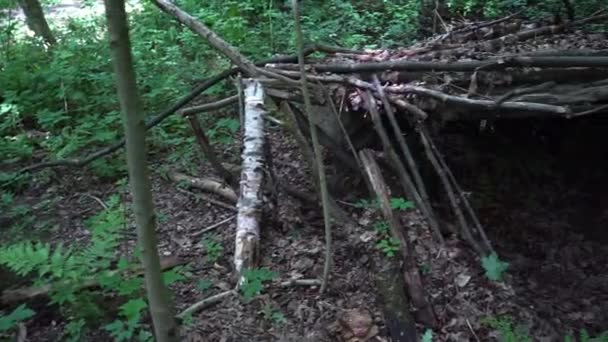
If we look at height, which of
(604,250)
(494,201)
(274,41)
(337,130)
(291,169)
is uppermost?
(274,41)

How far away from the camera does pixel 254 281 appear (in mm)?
3719

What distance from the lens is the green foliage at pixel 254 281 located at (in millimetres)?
3621

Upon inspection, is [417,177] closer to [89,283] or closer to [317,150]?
[317,150]

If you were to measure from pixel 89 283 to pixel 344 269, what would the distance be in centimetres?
176

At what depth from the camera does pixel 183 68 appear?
7.41 meters

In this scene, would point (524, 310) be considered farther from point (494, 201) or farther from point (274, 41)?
point (274, 41)

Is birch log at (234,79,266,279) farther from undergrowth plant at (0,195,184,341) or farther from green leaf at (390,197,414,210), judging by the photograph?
green leaf at (390,197,414,210)

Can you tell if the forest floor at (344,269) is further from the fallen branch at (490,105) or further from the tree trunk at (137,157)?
the tree trunk at (137,157)

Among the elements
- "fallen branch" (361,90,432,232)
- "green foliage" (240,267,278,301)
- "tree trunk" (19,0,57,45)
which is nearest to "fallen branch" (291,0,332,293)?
"green foliage" (240,267,278,301)

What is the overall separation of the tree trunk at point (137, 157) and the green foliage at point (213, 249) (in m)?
1.99

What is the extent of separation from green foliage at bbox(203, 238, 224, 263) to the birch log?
0.82 ft

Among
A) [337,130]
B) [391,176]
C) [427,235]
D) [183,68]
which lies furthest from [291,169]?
[183,68]

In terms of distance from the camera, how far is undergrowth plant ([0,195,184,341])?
3.25 meters

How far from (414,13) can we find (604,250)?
16.7ft
